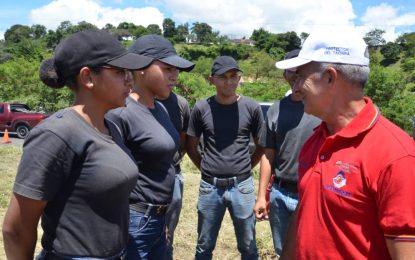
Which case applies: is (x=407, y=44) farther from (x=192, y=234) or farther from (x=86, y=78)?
(x=86, y=78)

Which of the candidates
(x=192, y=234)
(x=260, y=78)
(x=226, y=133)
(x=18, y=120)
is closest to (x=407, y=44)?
(x=260, y=78)

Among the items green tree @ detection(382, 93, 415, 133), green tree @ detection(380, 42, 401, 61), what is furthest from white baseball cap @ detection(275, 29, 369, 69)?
green tree @ detection(380, 42, 401, 61)

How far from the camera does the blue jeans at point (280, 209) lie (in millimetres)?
3184

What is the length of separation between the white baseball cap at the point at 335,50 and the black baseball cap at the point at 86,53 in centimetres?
80


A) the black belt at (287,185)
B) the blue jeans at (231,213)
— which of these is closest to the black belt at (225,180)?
the blue jeans at (231,213)

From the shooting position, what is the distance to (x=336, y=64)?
1.62 meters

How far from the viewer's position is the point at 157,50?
9.27ft

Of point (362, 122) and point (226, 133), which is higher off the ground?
point (362, 122)

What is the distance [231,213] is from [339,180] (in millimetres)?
2154

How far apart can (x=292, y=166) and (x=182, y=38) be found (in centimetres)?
8858

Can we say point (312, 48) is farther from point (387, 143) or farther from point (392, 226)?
point (392, 226)

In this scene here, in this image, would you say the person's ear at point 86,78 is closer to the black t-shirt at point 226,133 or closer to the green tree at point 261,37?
the black t-shirt at point 226,133

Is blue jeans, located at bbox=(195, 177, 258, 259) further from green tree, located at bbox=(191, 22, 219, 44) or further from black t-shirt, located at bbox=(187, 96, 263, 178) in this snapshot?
green tree, located at bbox=(191, 22, 219, 44)

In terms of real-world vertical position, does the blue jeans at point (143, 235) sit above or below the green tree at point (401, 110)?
above
